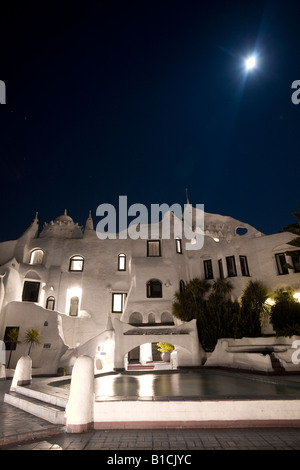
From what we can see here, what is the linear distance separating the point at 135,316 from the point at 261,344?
41.1ft

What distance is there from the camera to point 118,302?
2748 centimetres

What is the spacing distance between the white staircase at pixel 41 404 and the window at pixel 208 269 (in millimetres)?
20717

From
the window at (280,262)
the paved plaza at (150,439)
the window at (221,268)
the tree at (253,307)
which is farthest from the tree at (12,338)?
the window at (280,262)

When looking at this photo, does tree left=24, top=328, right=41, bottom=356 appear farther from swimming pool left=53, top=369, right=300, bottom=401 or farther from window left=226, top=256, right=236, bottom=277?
window left=226, top=256, right=236, bottom=277

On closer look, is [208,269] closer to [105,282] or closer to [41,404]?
[105,282]

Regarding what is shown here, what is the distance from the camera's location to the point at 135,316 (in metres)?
25.7

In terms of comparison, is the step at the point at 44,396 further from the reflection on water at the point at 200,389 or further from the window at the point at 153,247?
the window at the point at 153,247

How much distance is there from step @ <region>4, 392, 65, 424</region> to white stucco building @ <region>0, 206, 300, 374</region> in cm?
1101

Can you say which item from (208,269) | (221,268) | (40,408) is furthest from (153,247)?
(40,408)

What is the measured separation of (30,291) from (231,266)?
20083 mm

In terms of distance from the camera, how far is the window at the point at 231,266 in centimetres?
2473

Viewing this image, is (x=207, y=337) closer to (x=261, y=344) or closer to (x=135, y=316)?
(x=261, y=344)

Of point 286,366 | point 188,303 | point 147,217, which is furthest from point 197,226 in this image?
point 286,366
